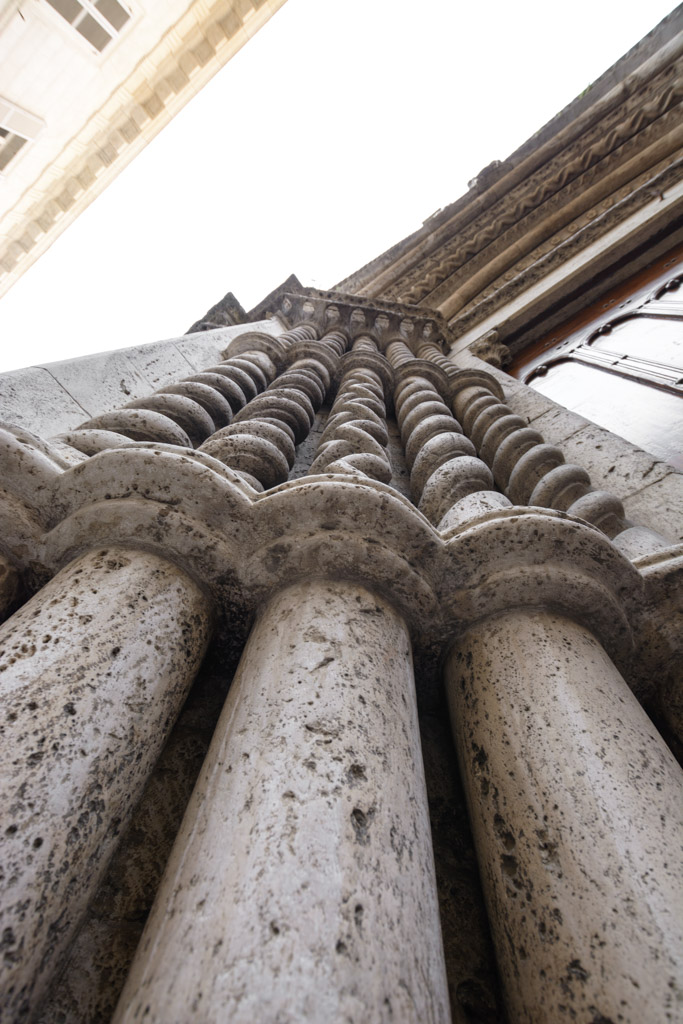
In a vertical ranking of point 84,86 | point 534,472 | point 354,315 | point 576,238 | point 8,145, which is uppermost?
point 84,86

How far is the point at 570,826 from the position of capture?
0.74m

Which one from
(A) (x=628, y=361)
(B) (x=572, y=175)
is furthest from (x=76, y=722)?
(B) (x=572, y=175)

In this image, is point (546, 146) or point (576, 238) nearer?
point (576, 238)

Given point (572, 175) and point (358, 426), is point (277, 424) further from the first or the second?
point (572, 175)

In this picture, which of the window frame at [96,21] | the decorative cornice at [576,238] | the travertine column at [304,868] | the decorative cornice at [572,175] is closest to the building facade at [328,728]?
the travertine column at [304,868]

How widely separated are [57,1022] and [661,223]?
504 cm

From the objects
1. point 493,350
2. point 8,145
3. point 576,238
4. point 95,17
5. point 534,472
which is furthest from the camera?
point 8,145

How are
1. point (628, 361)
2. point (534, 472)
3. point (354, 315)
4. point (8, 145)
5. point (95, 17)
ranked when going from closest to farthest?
point (534, 472), point (628, 361), point (354, 315), point (95, 17), point (8, 145)

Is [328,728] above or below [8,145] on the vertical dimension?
below

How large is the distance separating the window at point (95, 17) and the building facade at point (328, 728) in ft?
21.4

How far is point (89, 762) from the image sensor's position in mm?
699

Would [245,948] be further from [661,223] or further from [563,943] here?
[661,223]

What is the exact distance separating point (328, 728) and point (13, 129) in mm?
8885

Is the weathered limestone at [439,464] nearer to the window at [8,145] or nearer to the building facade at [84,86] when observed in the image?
the building facade at [84,86]
